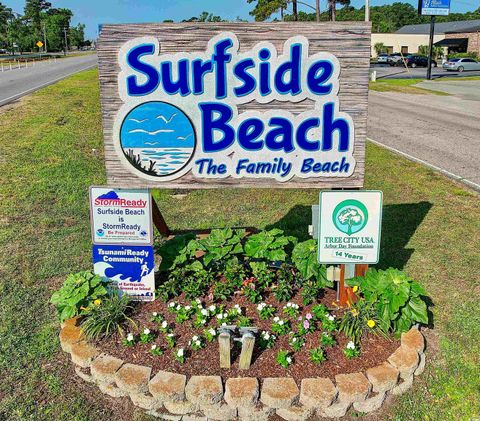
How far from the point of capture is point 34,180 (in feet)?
26.4

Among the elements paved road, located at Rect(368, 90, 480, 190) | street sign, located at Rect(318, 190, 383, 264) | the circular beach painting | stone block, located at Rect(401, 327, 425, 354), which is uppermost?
the circular beach painting

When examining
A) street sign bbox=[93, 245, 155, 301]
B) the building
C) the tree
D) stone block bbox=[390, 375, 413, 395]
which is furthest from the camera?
the tree

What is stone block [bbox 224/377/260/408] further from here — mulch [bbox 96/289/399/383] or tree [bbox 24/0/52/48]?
tree [bbox 24/0/52/48]

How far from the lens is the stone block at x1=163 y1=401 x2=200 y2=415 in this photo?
127 inches

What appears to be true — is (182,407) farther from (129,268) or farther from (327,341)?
(129,268)

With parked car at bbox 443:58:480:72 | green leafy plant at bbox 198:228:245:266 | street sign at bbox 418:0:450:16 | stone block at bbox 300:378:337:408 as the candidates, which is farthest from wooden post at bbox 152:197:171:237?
parked car at bbox 443:58:480:72

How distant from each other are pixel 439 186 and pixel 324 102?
5.07 meters

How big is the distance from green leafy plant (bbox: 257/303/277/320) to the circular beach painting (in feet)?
4.30

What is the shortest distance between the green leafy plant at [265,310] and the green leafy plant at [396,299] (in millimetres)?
752

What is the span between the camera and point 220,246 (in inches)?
175

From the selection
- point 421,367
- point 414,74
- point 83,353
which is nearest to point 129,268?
point 83,353

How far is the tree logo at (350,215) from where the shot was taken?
13.0ft

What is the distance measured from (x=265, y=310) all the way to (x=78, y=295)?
151 cm

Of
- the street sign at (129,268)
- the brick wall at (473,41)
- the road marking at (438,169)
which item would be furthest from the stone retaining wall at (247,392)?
the brick wall at (473,41)
